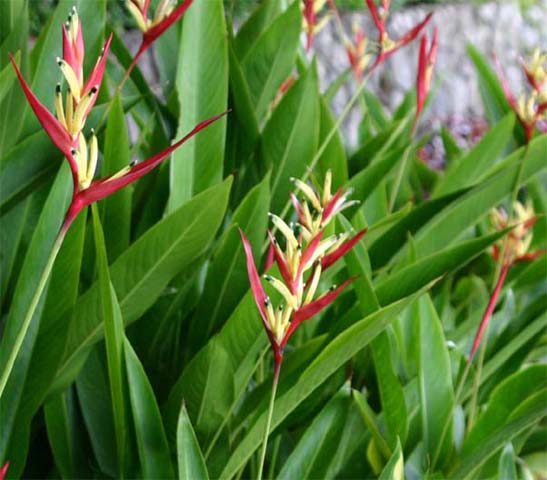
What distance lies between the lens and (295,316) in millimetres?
681

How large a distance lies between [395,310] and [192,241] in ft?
0.83

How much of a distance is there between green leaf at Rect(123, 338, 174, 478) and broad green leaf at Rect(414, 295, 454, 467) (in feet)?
1.11

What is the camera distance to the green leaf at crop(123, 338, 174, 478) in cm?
93

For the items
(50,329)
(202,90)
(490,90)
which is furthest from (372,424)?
(490,90)

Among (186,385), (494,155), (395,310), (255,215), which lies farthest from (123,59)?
(494,155)

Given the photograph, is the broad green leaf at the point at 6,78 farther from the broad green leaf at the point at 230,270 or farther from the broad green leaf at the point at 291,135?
the broad green leaf at the point at 291,135

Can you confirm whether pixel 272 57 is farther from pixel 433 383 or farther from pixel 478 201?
pixel 433 383

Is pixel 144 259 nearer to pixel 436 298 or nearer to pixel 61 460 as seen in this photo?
pixel 61 460

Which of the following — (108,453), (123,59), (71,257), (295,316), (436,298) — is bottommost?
(436,298)

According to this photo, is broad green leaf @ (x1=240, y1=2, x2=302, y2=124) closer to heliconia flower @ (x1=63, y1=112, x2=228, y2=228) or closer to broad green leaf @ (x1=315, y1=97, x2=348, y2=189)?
broad green leaf @ (x1=315, y1=97, x2=348, y2=189)

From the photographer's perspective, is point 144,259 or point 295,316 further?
point 144,259

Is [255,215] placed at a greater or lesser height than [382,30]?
lesser

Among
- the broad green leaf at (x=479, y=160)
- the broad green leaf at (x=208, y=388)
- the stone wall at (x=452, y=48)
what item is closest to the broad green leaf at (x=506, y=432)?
the broad green leaf at (x=208, y=388)

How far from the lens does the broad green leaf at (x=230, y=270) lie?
1.11 m
